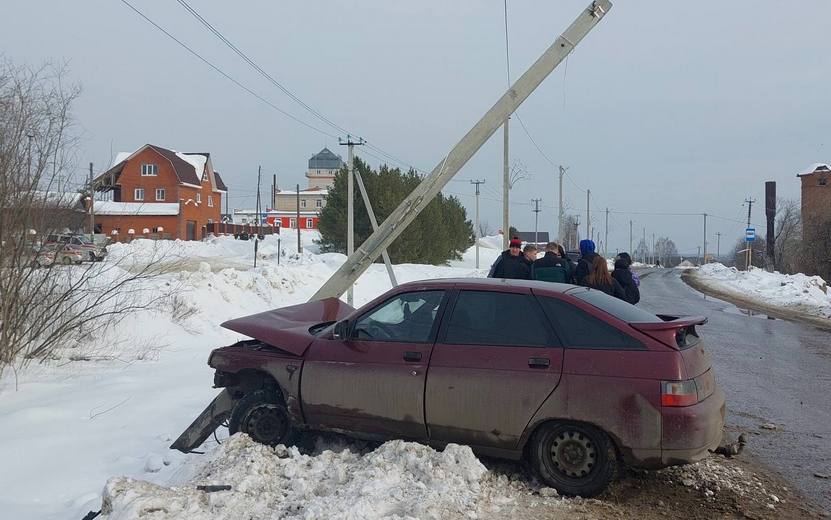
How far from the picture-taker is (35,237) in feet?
30.0

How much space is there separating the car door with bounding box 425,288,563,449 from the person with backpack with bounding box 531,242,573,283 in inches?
159

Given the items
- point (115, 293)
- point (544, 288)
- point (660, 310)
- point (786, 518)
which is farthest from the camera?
point (660, 310)

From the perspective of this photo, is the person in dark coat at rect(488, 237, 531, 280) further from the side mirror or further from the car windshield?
the side mirror

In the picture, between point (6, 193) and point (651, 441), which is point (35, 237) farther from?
point (651, 441)

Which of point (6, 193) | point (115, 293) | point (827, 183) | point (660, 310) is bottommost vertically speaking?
point (660, 310)

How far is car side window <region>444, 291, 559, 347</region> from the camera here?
5.18 metres

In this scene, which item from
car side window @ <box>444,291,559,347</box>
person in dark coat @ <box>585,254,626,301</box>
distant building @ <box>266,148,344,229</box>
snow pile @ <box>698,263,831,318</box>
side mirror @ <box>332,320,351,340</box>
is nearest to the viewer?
car side window @ <box>444,291,559,347</box>

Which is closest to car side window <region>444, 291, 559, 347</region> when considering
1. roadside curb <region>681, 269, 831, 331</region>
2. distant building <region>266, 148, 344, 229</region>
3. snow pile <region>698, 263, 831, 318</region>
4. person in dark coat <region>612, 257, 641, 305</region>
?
person in dark coat <region>612, 257, 641, 305</region>

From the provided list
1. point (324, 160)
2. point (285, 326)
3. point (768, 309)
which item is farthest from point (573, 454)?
point (324, 160)

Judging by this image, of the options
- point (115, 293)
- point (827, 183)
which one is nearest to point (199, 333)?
point (115, 293)

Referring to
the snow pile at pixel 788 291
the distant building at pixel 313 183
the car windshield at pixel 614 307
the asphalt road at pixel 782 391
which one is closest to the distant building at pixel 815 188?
the snow pile at pixel 788 291

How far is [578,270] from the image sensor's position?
931 centimetres

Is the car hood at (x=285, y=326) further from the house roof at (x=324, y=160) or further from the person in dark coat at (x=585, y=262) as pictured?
the house roof at (x=324, y=160)

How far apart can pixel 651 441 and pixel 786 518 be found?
3.41ft
